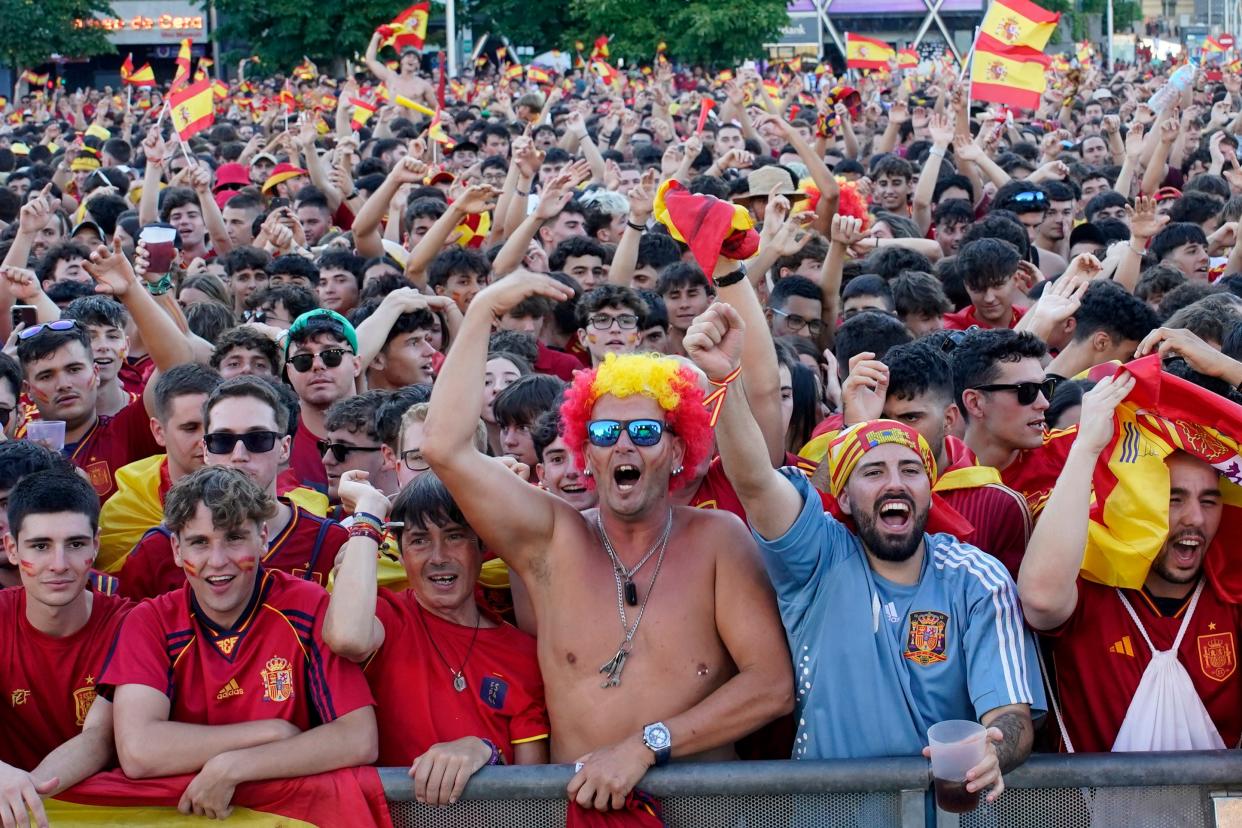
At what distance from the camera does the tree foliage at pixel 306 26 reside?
38.4 meters

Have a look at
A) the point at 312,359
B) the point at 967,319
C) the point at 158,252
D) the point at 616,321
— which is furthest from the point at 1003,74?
the point at 312,359

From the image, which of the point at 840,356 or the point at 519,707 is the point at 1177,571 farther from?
the point at 840,356

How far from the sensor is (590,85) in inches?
1145

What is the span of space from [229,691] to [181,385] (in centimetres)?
182

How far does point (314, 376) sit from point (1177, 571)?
374cm

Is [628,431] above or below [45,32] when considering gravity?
below

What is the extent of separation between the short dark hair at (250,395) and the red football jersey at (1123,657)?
261 cm

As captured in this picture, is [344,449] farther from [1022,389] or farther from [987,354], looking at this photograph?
[1022,389]

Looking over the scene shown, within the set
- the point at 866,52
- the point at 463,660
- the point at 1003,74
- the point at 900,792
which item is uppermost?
the point at 866,52

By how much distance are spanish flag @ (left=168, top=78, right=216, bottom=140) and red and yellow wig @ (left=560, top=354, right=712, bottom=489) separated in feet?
33.0

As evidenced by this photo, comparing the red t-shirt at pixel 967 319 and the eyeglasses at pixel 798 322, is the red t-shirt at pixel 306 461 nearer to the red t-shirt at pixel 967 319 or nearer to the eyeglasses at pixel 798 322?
the eyeglasses at pixel 798 322

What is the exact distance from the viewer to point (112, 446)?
6.37 metres

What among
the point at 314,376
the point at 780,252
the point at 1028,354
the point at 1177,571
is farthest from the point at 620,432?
the point at 780,252

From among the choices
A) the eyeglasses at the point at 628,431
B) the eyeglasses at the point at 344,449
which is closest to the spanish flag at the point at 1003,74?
the eyeglasses at the point at 344,449
